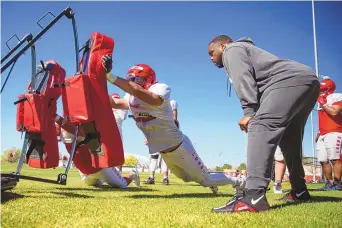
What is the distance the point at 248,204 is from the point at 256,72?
143 cm

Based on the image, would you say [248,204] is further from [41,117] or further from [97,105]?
[41,117]

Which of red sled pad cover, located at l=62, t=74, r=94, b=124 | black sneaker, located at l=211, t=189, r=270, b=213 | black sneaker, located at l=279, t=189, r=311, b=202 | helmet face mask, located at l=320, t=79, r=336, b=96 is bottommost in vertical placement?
black sneaker, located at l=279, t=189, r=311, b=202

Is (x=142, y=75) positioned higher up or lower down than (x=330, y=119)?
higher up

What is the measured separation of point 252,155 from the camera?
3.14 m

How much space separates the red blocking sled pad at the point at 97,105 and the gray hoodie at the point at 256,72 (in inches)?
66.6

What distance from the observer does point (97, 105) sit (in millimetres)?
4191

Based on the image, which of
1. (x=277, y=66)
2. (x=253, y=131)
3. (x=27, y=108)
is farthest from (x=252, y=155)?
(x=27, y=108)

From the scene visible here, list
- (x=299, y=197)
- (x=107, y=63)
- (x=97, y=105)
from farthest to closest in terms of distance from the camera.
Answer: (x=299, y=197) < (x=97, y=105) < (x=107, y=63)

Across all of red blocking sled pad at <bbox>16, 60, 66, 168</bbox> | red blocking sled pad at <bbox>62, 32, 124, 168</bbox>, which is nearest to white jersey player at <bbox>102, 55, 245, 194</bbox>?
red blocking sled pad at <bbox>62, 32, 124, 168</bbox>

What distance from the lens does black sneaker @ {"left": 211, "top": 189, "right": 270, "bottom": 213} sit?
291 centimetres

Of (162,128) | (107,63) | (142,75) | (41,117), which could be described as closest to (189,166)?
(162,128)

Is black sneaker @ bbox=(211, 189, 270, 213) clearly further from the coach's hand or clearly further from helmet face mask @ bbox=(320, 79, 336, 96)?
helmet face mask @ bbox=(320, 79, 336, 96)

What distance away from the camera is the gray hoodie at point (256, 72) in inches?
129

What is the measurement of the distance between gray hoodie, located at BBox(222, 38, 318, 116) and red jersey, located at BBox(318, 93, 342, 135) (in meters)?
5.11
